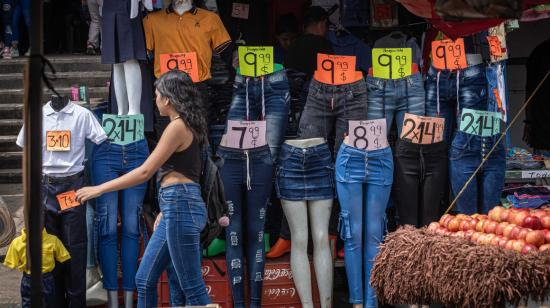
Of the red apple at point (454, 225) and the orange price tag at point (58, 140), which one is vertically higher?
the orange price tag at point (58, 140)

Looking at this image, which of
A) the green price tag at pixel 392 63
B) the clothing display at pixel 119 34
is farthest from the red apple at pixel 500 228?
the clothing display at pixel 119 34

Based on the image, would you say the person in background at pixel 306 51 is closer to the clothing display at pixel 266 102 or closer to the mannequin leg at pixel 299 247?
the clothing display at pixel 266 102

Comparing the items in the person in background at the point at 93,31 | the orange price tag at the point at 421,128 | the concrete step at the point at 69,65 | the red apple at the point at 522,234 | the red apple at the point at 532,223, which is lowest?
the red apple at the point at 522,234

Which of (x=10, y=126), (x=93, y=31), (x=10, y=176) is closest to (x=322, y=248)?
(x=10, y=176)

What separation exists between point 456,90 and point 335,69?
102cm

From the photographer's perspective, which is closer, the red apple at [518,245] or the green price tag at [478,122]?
the red apple at [518,245]

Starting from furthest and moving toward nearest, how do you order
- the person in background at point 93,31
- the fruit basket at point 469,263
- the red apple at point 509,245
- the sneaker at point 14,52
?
1. the sneaker at point 14,52
2. the person in background at point 93,31
3. the red apple at point 509,245
4. the fruit basket at point 469,263

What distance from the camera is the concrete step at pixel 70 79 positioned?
12211 mm

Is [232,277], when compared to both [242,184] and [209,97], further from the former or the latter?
[209,97]

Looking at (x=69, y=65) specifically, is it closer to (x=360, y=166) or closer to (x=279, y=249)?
(x=279, y=249)

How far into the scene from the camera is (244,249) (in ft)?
26.0

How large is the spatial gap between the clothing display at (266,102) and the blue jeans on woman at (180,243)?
5.04 feet

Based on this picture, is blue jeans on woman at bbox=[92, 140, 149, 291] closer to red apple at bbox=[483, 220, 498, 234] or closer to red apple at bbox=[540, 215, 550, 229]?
red apple at bbox=[483, 220, 498, 234]

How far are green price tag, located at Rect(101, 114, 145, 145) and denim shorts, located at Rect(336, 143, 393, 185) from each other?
63.4 inches
